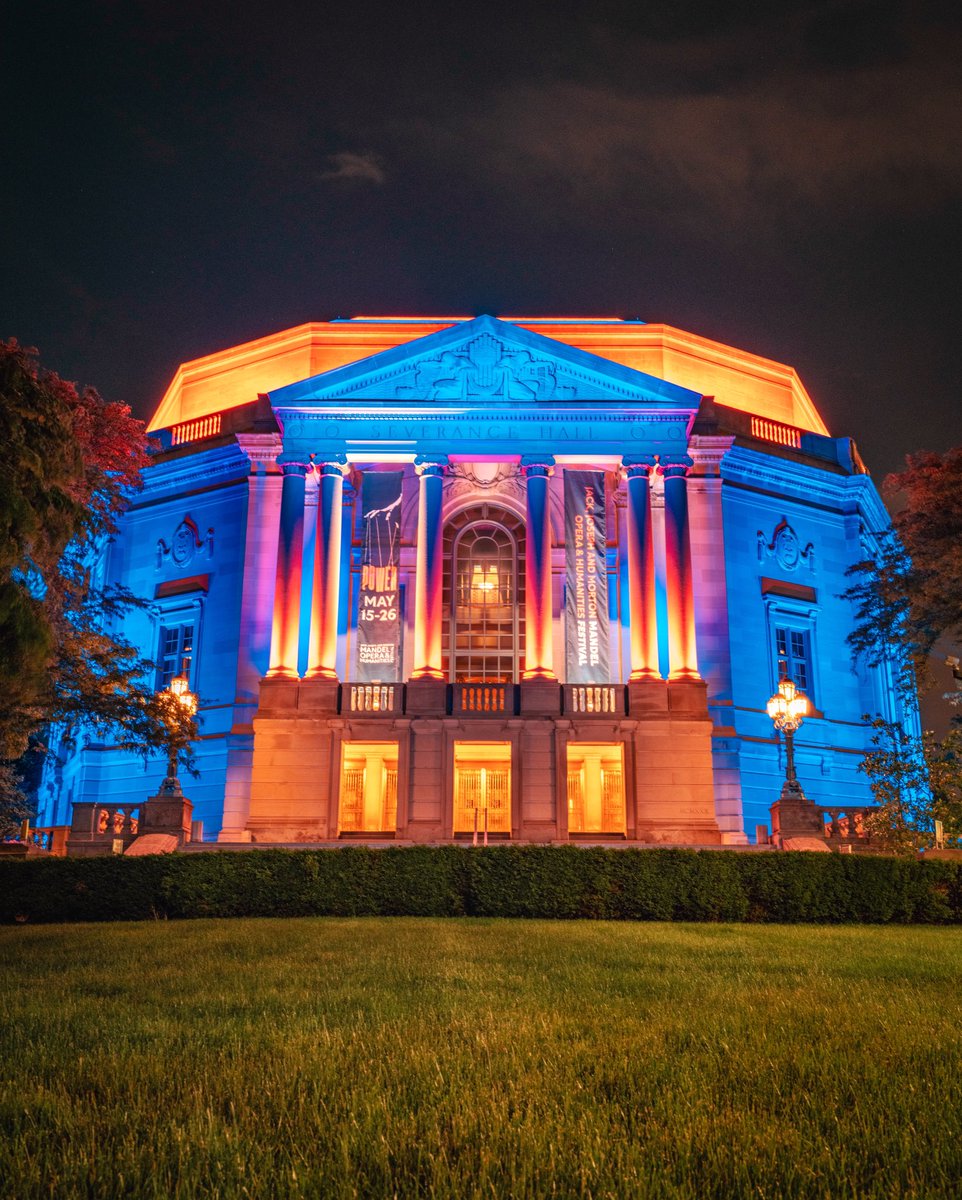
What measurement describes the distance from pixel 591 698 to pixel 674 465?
8578 millimetres

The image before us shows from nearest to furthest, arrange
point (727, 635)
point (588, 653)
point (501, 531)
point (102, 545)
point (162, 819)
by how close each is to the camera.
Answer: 1. point (162, 819)
2. point (588, 653)
3. point (727, 635)
4. point (501, 531)
5. point (102, 545)

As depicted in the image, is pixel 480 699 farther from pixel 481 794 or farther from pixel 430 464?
pixel 430 464

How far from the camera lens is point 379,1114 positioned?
203 inches

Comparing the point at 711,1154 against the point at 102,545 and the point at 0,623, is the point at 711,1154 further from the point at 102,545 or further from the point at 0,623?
the point at 102,545

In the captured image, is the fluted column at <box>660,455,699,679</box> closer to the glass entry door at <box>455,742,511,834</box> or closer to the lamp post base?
the lamp post base

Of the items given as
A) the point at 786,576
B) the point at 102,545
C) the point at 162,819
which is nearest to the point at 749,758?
the point at 786,576

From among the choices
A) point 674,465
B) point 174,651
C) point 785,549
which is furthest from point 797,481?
point 174,651

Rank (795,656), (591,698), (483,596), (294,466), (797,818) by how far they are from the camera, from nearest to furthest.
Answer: (797,818)
(591,698)
(294,466)
(483,596)
(795,656)

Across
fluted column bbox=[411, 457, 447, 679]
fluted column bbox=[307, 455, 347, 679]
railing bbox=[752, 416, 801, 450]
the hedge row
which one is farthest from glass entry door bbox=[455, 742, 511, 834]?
railing bbox=[752, 416, 801, 450]

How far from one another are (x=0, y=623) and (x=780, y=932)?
1179 centimetres

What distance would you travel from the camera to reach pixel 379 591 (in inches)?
1328

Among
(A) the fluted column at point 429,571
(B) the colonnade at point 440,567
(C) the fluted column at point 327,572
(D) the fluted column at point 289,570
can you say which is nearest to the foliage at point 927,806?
(B) the colonnade at point 440,567

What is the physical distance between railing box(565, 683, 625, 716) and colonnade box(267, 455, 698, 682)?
4.28 ft

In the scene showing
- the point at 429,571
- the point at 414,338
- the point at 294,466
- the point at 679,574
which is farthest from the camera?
the point at 414,338
